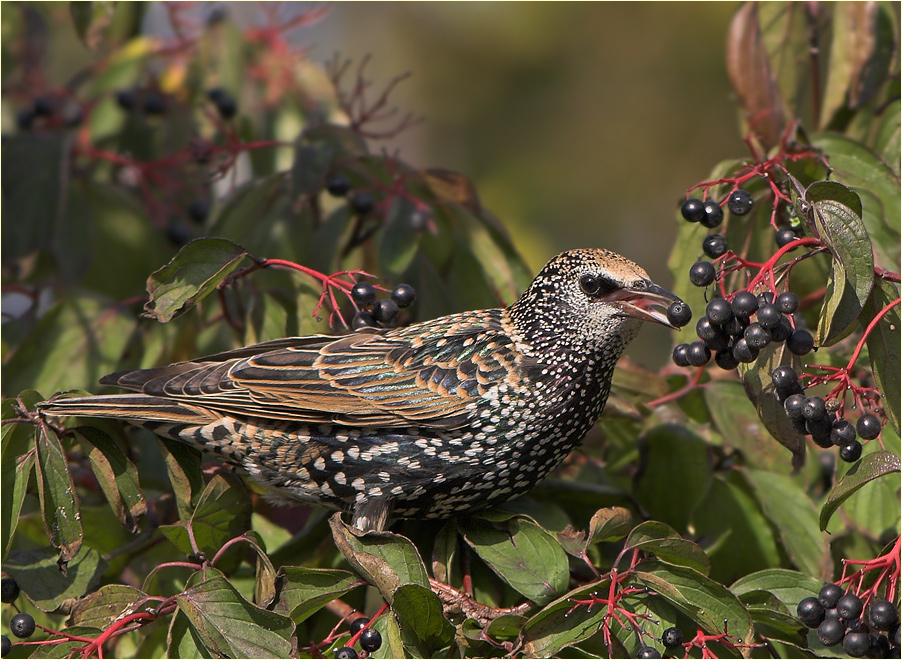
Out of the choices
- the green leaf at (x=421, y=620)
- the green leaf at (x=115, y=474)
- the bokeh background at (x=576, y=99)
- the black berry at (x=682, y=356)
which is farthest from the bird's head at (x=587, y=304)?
the bokeh background at (x=576, y=99)

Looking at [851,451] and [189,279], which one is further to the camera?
[189,279]

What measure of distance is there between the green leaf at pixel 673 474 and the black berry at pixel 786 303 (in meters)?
1.06

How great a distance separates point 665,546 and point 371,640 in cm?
90

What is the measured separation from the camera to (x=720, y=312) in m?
2.56

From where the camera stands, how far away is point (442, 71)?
923 centimetres

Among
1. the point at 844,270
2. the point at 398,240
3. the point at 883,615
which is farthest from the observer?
the point at 398,240

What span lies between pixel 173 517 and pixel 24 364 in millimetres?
948

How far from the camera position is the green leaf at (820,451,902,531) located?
8.13 ft

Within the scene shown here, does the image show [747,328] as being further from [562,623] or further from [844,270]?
[562,623]

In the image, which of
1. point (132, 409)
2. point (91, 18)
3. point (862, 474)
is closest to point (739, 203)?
point (862, 474)

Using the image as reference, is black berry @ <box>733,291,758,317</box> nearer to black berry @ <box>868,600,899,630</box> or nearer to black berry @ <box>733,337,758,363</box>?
black berry @ <box>733,337,758,363</box>

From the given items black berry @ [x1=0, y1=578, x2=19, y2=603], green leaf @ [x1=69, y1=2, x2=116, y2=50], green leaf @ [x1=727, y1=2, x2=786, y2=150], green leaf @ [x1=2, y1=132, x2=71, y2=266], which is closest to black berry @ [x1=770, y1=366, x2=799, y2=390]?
green leaf @ [x1=727, y1=2, x2=786, y2=150]

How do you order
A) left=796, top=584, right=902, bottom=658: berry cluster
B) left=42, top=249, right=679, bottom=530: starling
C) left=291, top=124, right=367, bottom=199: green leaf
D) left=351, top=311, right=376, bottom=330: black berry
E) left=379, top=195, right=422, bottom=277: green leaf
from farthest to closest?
1. left=291, top=124, right=367, bottom=199: green leaf
2. left=379, top=195, right=422, bottom=277: green leaf
3. left=351, top=311, right=376, bottom=330: black berry
4. left=42, top=249, right=679, bottom=530: starling
5. left=796, top=584, right=902, bottom=658: berry cluster

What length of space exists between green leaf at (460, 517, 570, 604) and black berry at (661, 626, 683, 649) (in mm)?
316
